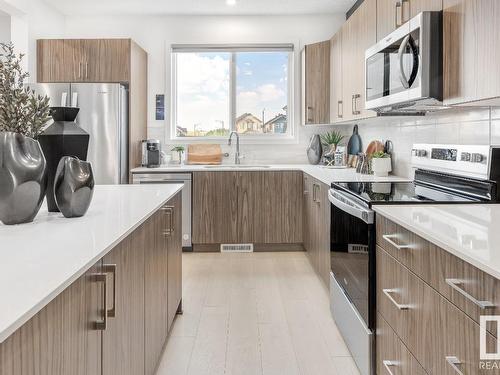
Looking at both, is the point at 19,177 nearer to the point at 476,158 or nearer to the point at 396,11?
the point at 476,158

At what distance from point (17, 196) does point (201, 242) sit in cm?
328

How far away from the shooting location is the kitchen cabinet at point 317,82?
4.83 metres

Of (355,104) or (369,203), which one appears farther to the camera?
(355,104)

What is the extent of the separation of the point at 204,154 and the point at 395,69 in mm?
2919

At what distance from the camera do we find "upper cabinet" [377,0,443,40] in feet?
7.50

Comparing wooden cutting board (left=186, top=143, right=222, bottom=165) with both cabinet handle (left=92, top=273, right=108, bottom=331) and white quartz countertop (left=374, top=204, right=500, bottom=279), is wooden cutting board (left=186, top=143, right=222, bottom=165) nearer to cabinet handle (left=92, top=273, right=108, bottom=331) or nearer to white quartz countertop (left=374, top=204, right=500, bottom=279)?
white quartz countertop (left=374, top=204, right=500, bottom=279)

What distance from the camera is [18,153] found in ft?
4.94

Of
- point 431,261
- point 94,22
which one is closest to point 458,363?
point 431,261

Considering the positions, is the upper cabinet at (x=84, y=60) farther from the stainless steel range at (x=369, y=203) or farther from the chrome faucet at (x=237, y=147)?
the stainless steel range at (x=369, y=203)

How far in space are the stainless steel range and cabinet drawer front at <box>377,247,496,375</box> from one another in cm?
16

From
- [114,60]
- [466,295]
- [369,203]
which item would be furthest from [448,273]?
[114,60]

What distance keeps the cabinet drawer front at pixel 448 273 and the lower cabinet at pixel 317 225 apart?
154 cm

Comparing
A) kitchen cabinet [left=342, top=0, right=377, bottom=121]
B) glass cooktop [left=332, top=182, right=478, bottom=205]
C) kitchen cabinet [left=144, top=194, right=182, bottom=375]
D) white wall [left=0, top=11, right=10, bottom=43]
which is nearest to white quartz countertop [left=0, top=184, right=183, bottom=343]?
kitchen cabinet [left=144, top=194, right=182, bottom=375]

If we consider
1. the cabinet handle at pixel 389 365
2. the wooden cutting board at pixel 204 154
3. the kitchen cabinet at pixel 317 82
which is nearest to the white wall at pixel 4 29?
the wooden cutting board at pixel 204 154
